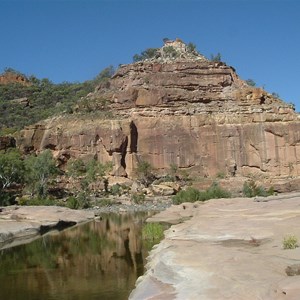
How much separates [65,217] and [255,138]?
164 ft

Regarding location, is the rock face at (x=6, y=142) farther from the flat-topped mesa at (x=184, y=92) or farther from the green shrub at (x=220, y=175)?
the green shrub at (x=220, y=175)

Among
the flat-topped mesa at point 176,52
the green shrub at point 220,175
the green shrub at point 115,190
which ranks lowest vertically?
the green shrub at point 115,190

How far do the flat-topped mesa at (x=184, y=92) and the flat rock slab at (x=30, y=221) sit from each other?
44995 millimetres

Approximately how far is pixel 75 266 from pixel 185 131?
66.0 meters

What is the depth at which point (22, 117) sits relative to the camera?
105938 millimetres

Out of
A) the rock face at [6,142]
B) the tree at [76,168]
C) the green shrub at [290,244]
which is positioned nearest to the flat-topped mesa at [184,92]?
the tree at [76,168]

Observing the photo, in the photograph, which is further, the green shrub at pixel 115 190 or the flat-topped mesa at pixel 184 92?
the flat-topped mesa at pixel 184 92

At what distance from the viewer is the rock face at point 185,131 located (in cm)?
8275

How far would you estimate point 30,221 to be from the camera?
124 feet

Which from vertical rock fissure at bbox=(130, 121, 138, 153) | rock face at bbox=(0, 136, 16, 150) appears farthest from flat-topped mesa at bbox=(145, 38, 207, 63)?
rock face at bbox=(0, 136, 16, 150)

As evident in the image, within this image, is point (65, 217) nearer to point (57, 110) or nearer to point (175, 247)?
point (175, 247)

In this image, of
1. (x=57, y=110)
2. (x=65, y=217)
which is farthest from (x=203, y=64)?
(x=65, y=217)

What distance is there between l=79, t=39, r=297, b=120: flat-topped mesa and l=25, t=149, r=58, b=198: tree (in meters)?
26.7

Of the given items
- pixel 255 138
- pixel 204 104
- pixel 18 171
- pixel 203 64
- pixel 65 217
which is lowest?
pixel 65 217
